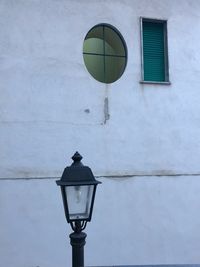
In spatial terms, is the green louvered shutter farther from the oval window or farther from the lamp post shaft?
the lamp post shaft

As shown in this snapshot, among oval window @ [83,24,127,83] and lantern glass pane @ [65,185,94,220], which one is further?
oval window @ [83,24,127,83]

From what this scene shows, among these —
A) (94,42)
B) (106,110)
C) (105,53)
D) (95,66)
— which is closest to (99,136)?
(106,110)

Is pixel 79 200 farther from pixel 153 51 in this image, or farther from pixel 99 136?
pixel 153 51

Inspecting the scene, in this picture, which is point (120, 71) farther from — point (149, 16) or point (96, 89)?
point (149, 16)

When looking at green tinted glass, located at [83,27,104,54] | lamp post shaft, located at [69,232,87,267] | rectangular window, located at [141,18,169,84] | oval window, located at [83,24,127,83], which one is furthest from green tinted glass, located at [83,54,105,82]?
lamp post shaft, located at [69,232,87,267]

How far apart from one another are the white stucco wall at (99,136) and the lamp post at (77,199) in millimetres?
3272

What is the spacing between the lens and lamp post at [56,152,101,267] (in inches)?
131

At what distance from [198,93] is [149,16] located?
181 cm

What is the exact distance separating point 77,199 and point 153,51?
4979 mm

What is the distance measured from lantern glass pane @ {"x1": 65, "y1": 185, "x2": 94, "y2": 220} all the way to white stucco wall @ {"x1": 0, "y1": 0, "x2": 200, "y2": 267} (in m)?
3.34

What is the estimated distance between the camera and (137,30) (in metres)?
7.40

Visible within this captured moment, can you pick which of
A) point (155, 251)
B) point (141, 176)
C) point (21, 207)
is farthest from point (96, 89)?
point (155, 251)

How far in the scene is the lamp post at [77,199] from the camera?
3.32 metres

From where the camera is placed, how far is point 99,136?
23.0 feet
